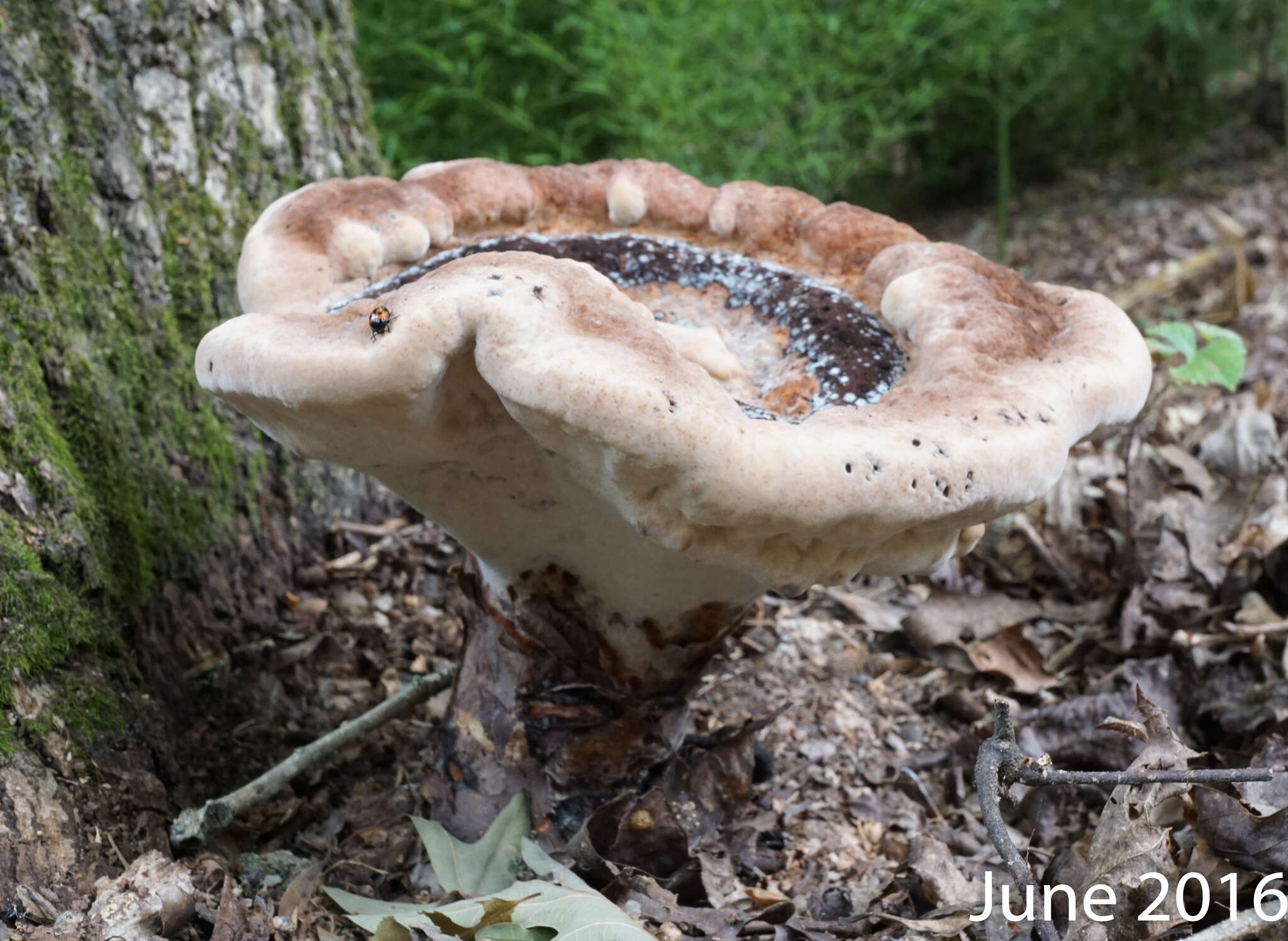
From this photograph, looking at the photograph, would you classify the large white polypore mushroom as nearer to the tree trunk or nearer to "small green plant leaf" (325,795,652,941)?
"small green plant leaf" (325,795,652,941)

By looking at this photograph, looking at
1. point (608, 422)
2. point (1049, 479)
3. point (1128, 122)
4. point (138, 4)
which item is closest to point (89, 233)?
point (138, 4)

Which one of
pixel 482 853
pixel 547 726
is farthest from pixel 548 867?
pixel 547 726

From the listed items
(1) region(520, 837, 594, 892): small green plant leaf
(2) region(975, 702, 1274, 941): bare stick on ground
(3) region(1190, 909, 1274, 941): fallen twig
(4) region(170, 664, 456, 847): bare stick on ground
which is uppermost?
(2) region(975, 702, 1274, 941): bare stick on ground

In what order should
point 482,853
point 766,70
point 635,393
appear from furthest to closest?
point 766,70, point 482,853, point 635,393

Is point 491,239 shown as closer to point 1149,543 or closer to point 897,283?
point 897,283

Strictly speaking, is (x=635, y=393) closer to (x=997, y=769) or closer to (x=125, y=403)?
(x=997, y=769)

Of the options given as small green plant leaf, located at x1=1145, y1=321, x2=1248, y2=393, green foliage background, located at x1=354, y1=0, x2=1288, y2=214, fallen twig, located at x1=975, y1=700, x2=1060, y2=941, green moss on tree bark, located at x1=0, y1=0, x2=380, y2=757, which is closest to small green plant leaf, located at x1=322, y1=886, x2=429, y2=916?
green moss on tree bark, located at x1=0, y1=0, x2=380, y2=757
